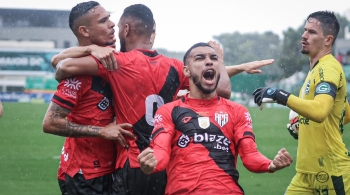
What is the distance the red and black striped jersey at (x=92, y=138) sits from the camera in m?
4.21

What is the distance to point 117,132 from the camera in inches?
158

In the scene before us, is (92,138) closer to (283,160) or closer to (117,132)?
(117,132)

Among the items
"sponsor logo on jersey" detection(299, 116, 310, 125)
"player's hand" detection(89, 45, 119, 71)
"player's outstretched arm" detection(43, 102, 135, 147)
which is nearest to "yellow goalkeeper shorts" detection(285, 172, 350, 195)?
"sponsor logo on jersey" detection(299, 116, 310, 125)

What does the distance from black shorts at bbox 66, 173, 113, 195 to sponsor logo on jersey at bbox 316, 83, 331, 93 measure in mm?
2147

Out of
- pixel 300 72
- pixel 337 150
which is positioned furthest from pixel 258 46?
pixel 337 150

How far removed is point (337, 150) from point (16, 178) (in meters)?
7.03

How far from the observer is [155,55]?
4285 millimetres

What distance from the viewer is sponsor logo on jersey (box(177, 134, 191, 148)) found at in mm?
3703

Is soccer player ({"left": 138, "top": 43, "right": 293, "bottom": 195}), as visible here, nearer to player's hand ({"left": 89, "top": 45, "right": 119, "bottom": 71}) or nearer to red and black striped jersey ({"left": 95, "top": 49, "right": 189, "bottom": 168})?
red and black striped jersey ({"left": 95, "top": 49, "right": 189, "bottom": 168})

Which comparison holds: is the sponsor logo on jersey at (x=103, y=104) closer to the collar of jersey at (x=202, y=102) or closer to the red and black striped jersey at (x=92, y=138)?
the red and black striped jersey at (x=92, y=138)

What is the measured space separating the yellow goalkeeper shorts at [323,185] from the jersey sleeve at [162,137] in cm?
189

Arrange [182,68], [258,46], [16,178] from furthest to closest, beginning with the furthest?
1. [258,46]
2. [16,178]
3. [182,68]

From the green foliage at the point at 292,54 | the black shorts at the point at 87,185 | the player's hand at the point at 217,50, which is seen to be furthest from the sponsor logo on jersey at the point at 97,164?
the green foliage at the point at 292,54

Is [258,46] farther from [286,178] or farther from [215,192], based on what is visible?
[215,192]
